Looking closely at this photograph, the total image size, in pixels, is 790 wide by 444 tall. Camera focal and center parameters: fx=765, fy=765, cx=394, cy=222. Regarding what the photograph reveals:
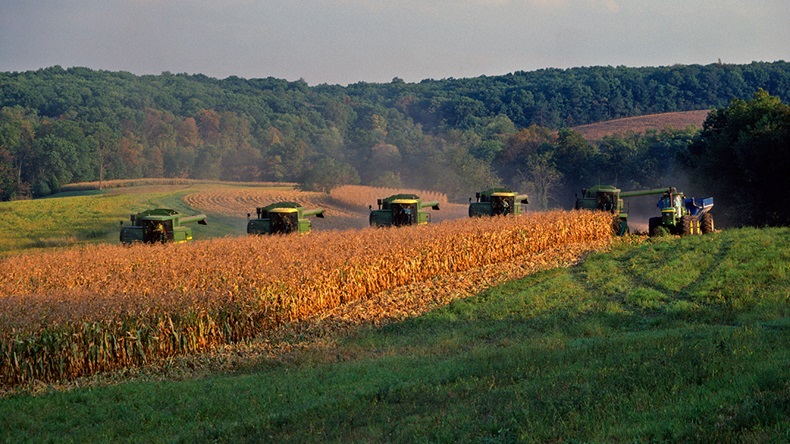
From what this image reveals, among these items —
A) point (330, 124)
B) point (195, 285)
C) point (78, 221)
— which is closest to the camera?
point (195, 285)

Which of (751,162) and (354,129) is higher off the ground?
(354,129)

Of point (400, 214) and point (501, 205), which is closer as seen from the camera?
point (400, 214)

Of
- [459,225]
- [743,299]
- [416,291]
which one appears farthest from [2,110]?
[743,299]

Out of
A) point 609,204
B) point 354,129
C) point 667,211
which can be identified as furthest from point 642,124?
point 667,211

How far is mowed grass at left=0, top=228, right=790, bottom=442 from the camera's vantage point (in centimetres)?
857

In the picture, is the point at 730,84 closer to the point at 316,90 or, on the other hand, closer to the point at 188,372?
the point at 316,90

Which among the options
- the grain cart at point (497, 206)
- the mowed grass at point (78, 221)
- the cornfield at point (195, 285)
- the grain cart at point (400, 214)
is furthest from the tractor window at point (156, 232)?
the grain cart at point (497, 206)

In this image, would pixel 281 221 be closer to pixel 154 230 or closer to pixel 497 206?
pixel 154 230

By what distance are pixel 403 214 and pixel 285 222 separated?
5.95 m

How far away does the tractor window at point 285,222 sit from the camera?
100ft

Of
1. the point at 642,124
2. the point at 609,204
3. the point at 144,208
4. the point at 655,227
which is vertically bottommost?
the point at 655,227

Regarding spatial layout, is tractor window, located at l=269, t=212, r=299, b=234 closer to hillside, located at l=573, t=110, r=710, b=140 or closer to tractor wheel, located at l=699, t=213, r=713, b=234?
tractor wheel, located at l=699, t=213, r=713, b=234

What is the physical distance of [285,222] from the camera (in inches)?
1207

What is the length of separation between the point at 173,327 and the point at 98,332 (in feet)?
4.99
